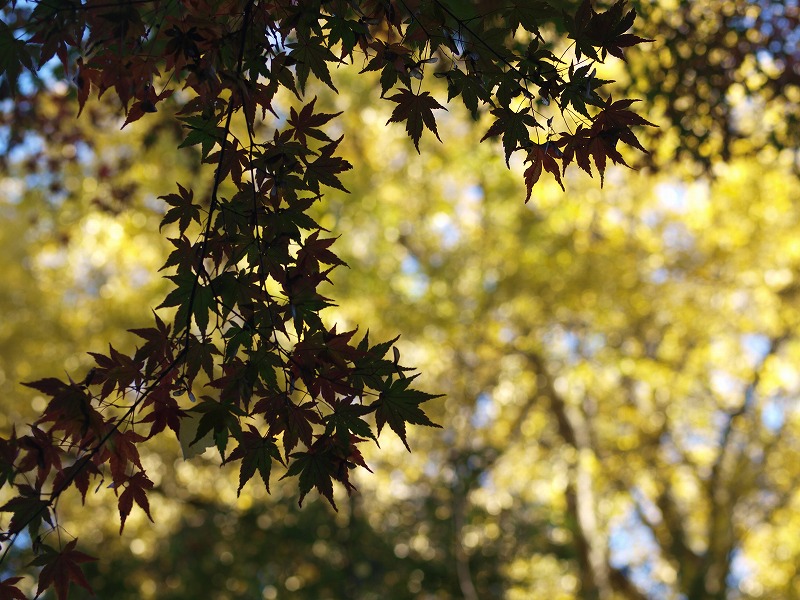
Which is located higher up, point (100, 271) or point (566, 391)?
point (100, 271)

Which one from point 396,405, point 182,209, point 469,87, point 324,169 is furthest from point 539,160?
point 182,209

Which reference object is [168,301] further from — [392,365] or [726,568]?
[726,568]

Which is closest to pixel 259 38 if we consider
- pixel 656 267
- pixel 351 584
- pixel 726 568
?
pixel 351 584

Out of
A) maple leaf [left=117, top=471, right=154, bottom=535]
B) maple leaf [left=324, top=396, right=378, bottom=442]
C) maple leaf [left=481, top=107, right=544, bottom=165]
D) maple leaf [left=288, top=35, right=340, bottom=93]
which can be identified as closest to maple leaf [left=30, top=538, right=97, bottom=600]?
maple leaf [left=117, top=471, right=154, bottom=535]

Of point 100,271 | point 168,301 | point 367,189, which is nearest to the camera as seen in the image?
point 168,301

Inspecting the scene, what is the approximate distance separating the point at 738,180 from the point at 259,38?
784 cm

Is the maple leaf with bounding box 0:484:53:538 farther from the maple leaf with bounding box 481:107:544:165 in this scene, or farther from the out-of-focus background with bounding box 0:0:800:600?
the out-of-focus background with bounding box 0:0:800:600

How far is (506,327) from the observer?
7.82 metres

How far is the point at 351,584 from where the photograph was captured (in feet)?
21.2

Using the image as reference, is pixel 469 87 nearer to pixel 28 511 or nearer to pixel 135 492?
pixel 135 492

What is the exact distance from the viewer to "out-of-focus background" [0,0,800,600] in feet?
17.9

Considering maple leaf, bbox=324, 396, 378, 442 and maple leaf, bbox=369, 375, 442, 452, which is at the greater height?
maple leaf, bbox=369, 375, 442, 452

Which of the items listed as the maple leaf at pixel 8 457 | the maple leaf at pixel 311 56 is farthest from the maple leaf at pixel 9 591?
the maple leaf at pixel 311 56

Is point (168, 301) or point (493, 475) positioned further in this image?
point (493, 475)
